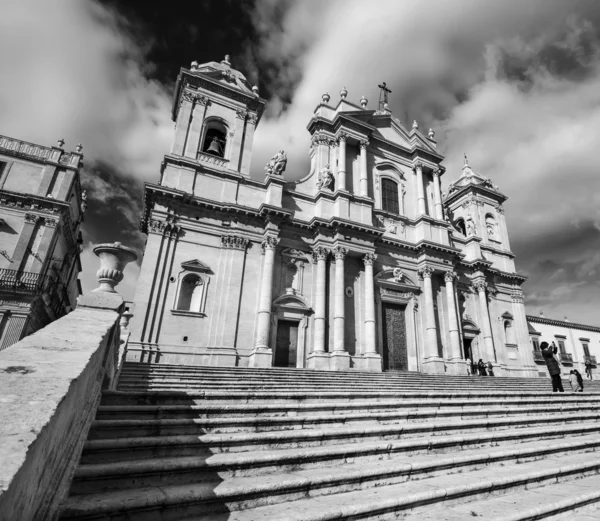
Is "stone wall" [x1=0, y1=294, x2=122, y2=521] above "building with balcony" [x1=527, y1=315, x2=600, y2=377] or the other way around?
the other way around

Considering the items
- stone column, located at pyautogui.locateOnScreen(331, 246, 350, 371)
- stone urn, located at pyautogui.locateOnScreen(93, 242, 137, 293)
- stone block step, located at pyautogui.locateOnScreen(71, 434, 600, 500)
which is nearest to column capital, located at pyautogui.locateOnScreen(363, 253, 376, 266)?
stone column, located at pyautogui.locateOnScreen(331, 246, 350, 371)

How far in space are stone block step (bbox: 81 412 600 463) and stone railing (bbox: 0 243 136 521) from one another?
38 centimetres

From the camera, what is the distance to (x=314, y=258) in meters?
18.5

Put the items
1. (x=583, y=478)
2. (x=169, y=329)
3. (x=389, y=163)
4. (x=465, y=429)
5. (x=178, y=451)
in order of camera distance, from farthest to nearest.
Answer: (x=389, y=163) → (x=169, y=329) → (x=465, y=429) → (x=583, y=478) → (x=178, y=451)

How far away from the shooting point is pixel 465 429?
5902 mm

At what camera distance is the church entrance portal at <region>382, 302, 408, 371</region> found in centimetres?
1884

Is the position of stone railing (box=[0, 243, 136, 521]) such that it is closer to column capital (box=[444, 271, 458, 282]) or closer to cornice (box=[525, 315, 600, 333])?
column capital (box=[444, 271, 458, 282])

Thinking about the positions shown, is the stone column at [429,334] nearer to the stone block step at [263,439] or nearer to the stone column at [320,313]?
the stone column at [320,313]

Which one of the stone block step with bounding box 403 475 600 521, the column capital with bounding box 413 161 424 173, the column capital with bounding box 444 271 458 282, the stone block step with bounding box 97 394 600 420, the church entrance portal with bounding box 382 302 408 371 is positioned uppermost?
the column capital with bounding box 413 161 424 173

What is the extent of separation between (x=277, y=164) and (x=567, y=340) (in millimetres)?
30589

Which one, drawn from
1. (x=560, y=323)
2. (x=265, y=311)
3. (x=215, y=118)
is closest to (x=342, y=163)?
(x=215, y=118)

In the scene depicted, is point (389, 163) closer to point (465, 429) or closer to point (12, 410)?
point (465, 429)

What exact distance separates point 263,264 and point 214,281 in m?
2.44

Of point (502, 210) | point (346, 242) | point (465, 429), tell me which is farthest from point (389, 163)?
point (465, 429)
